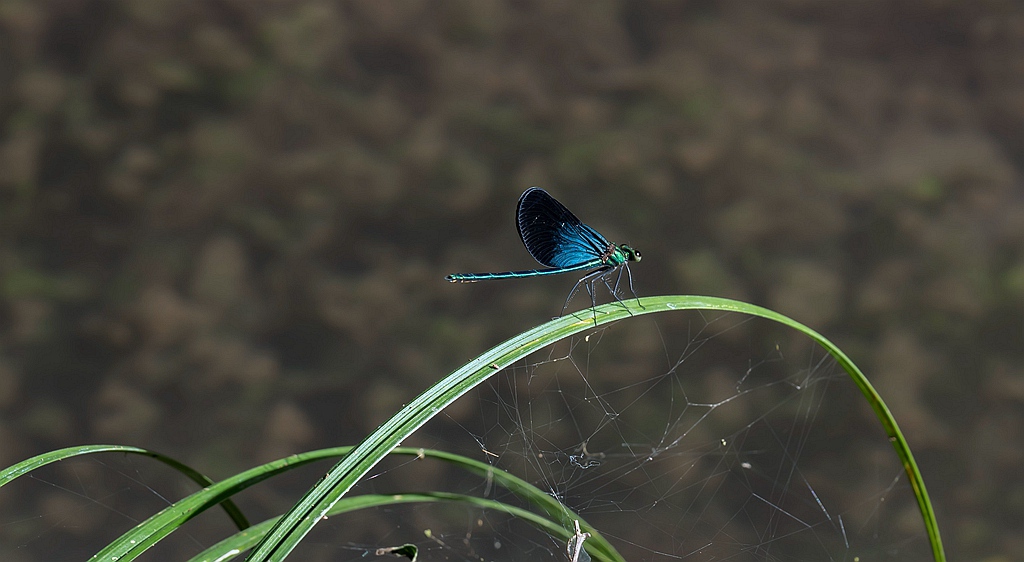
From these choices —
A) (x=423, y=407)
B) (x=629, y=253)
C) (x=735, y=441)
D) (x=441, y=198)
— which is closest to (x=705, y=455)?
(x=735, y=441)

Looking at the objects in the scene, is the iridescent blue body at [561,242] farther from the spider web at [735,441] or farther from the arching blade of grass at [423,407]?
the spider web at [735,441]

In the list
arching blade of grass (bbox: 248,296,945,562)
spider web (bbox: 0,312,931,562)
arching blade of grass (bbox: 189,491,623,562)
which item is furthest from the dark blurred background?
arching blade of grass (bbox: 248,296,945,562)

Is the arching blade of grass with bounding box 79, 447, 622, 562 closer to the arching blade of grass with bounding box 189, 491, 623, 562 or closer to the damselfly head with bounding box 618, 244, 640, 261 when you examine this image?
the arching blade of grass with bounding box 189, 491, 623, 562

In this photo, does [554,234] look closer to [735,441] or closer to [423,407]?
[423,407]

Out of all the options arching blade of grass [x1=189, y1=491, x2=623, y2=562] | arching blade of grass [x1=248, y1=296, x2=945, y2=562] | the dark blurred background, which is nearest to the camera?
arching blade of grass [x1=248, y1=296, x2=945, y2=562]

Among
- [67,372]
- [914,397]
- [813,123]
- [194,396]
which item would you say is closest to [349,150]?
[194,396]

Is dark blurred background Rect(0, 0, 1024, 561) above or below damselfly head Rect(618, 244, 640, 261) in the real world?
above

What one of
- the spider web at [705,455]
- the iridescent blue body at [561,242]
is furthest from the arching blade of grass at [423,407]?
the spider web at [705,455]
